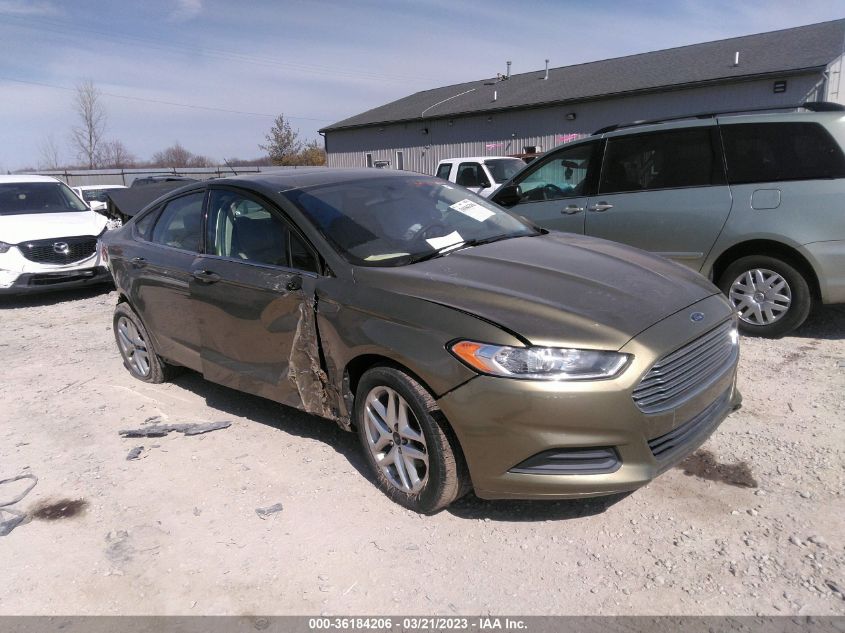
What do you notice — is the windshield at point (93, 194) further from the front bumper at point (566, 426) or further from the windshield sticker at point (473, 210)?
the front bumper at point (566, 426)

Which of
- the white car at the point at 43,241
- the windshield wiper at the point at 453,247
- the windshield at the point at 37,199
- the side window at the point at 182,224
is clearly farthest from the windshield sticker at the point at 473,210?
the windshield at the point at 37,199

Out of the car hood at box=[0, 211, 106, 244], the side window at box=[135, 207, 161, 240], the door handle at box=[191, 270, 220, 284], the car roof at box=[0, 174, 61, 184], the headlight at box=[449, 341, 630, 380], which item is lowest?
the headlight at box=[449, 341, 630, 380]

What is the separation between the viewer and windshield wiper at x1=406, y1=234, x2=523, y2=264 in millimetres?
3449

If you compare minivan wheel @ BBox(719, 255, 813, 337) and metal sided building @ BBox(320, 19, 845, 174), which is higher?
metal sided building @ BBox(320, 19, 845, 174)

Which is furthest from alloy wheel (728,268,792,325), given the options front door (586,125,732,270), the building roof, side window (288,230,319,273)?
the building roof

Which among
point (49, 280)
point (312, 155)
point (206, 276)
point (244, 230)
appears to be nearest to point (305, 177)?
point (244, 230)

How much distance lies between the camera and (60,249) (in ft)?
29.7

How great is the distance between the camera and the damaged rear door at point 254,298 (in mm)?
3551

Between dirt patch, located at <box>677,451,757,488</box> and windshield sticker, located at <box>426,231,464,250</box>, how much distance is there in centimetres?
175

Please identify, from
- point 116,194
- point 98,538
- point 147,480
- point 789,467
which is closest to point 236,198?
point 147,480

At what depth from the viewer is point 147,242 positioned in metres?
5.00

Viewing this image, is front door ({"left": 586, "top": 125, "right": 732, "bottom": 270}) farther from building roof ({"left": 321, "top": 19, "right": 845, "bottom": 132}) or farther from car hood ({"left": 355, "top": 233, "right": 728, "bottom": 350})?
building roof ({"left": 321, "top": 19, "right": 845, "bottom": 132})

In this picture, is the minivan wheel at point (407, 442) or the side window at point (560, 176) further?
the side window at point (560, 176)

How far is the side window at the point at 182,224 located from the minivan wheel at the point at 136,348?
778mm
